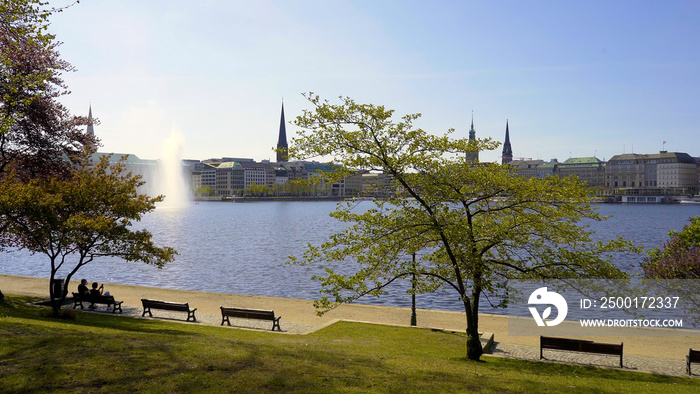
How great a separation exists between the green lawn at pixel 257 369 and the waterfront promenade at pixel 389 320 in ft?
7.52

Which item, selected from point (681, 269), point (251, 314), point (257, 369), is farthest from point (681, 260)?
point (251, 314)

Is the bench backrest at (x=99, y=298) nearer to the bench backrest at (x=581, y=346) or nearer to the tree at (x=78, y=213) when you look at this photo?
the tree at (x=78, y=213)

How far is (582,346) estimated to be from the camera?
56.6 feet

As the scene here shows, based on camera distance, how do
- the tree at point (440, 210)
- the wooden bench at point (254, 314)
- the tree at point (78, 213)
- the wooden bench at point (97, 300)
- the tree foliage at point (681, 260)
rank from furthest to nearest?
the wooden bench at point (97, 300) < the wooden bench at point (254, 314) < the tree at point (78, 213) < the tree foliage at point (681, 260) < the tree at point (440, 210)

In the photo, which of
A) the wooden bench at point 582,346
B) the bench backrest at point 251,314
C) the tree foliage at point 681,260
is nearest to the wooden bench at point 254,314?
the bench backrest at point 251,314

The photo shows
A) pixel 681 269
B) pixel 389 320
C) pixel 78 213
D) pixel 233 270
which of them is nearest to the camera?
pixel 681 269

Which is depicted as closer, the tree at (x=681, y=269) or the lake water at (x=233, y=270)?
the tree at (x=681, y=269)

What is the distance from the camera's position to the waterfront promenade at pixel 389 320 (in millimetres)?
18000

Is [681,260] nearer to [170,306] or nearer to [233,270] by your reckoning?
[170,306]

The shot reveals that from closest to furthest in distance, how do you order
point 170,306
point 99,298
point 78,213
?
point 78,213 → point 170,306 → point 99,298

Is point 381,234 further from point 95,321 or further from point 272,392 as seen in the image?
point 95,321

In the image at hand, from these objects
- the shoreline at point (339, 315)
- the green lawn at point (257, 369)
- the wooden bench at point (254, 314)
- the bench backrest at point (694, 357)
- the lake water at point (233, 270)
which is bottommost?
the lake water at point (233, 270)

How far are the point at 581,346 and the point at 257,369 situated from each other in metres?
11.4

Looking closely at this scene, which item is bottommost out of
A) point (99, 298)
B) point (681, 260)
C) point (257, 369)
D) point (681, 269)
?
point (99, 298)
